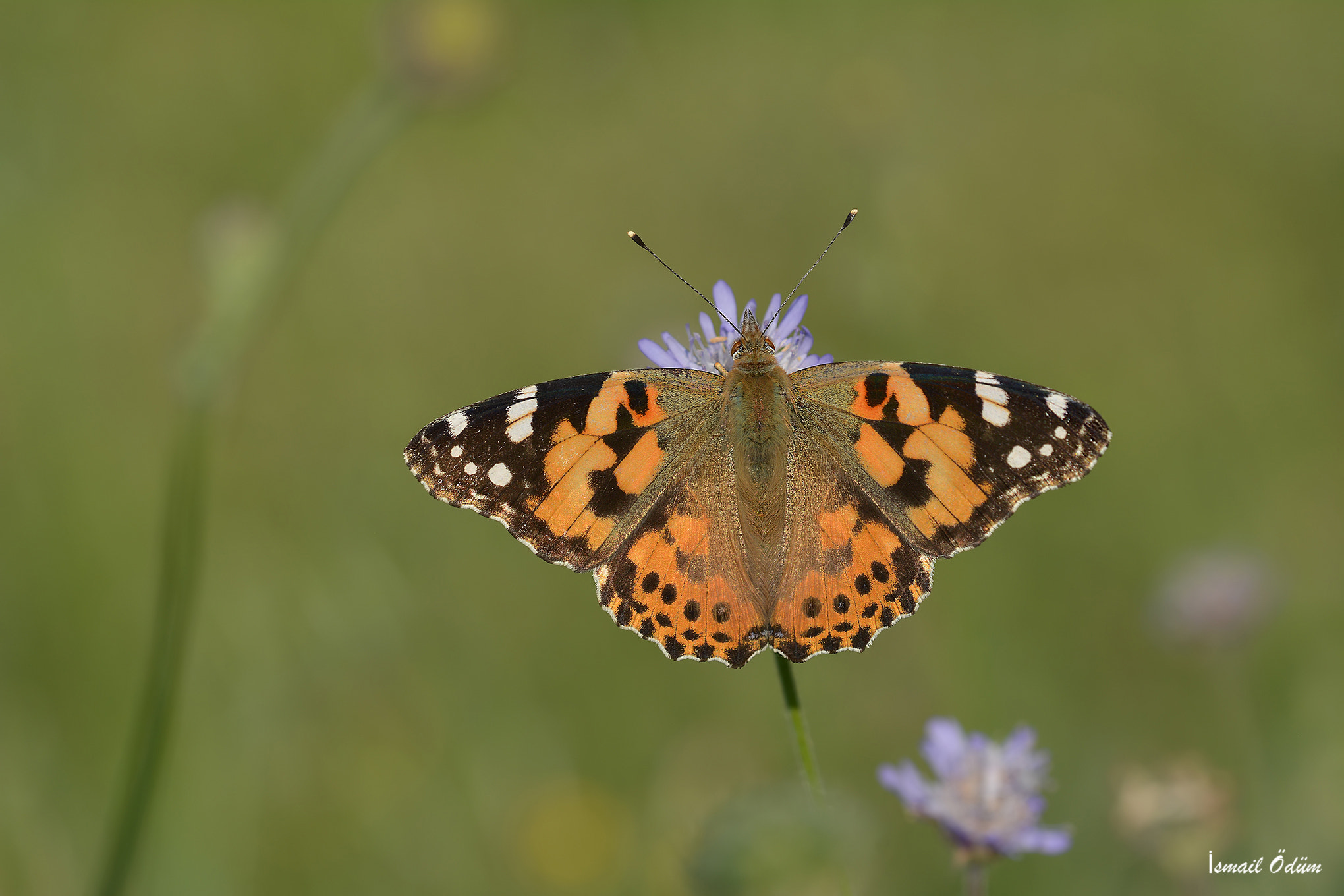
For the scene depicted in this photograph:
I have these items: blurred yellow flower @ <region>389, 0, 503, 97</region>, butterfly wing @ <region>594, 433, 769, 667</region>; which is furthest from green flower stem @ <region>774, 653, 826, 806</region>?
blurred yellow flower @ <region>389, 0, 503, 97</region>

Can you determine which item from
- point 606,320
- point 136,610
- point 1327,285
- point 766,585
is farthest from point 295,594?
point 1327,285

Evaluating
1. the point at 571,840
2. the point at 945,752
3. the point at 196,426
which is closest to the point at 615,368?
the point at 571,840

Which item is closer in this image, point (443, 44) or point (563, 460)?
point (563, 460)

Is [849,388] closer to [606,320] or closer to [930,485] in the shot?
[930,485]

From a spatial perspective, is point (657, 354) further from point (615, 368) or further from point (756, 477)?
point (615, 368)

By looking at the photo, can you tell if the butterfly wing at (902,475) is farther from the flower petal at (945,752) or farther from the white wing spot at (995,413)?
the flower petal at (945,752)

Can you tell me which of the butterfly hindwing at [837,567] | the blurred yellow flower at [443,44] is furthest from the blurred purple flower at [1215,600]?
the blurred yellow flower at [443,44]

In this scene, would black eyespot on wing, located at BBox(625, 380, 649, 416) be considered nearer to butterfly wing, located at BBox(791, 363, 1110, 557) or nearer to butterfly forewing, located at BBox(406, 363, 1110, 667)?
butterfly forewing, located at BBox(406, 363, 1110, 667)
